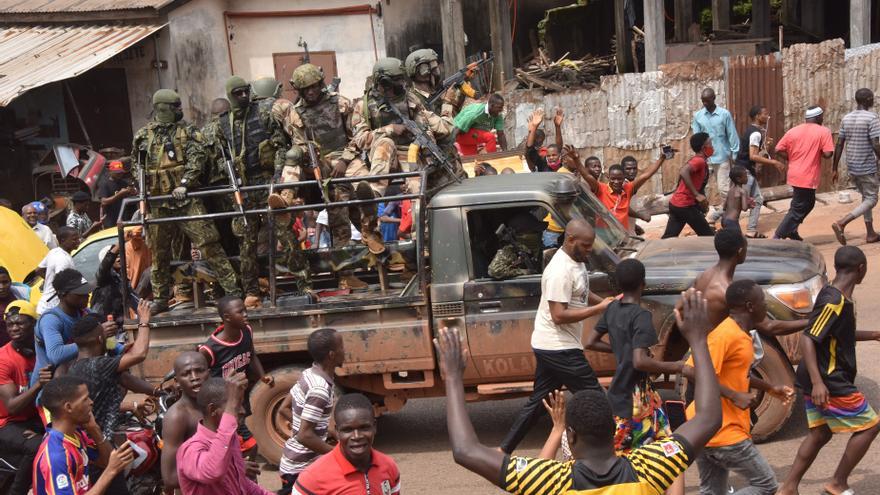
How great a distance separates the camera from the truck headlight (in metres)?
7.14

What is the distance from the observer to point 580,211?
7.76m

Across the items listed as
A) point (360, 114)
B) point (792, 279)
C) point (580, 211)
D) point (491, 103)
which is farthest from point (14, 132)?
point (792, 279)

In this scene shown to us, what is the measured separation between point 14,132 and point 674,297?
12951mm

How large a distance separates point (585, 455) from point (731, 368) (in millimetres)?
2183

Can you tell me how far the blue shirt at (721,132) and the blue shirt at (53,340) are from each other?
9.40 metres

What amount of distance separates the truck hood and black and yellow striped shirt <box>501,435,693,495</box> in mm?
3805

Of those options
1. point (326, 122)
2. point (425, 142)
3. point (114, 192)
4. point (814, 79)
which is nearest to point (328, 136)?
point (326, 122)

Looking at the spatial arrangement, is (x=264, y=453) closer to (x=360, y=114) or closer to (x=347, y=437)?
(x=360, y=114)

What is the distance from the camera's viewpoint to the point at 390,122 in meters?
9.41

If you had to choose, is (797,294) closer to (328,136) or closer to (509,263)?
(509,263)

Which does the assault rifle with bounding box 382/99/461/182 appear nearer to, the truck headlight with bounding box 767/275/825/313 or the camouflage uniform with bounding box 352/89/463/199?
the camouflage uniform with bounding box 352/89/463/199

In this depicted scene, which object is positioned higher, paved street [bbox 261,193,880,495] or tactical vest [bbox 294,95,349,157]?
tactical vest [bbox 294,95,349,157]

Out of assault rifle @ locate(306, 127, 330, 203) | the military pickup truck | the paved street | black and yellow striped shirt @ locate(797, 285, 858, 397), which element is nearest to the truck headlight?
the military pickup truck

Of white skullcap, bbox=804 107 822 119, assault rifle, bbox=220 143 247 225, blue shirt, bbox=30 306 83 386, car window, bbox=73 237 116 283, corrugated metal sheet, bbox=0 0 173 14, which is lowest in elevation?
car window, bbox=73 237 116 283
